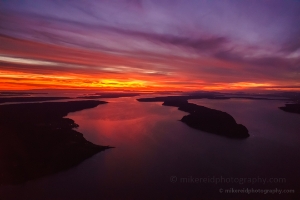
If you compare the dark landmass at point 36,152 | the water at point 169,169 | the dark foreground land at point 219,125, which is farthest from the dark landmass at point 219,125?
the dark landmass at point 36,152

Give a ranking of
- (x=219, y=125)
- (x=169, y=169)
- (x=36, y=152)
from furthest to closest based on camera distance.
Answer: (x=219, y=125) → (x=36, y=152) → (x=169, y=169)

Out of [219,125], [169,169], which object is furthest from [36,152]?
[219,125]

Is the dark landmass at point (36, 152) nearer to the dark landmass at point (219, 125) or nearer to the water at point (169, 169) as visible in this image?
the water at point (169, 169)

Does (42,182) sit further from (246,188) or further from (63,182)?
(246,188)

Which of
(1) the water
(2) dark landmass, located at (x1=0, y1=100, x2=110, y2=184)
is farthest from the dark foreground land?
(2) dark landmass, located at (x1=0, y1=100, x2=110, y2=184)

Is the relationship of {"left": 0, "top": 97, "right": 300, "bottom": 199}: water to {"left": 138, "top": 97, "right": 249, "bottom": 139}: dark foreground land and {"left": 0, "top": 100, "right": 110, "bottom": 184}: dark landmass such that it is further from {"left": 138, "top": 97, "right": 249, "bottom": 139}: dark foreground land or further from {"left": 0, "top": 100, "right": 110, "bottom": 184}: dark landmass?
{"left": 138, "top": 97, "right": 249, "bottom": 139}: dark foreground land

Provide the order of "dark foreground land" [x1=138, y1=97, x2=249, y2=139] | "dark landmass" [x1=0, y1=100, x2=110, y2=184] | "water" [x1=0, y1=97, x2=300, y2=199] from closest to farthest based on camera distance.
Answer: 1. "water" [x1=0, y1=97, x2=300, y2=199]
2. "dark landmass" [x1=0, y1=100, x2=110, y2=184]
3. "dark foreground land" [x1=138, y1=97, x2=249, y2=139]

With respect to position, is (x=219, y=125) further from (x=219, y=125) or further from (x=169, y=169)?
(x=169, y=169)

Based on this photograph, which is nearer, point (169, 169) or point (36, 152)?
point (169, 169)

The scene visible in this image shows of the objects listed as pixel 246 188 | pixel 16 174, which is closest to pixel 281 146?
pixel 246 188

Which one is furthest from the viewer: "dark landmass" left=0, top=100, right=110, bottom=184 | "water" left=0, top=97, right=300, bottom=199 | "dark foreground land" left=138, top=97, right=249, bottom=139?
"dark foreground land" left=138, top=97, right=249, bottom=139

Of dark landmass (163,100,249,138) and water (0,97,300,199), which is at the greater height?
dark landmass (163,100,249,138)
